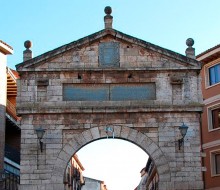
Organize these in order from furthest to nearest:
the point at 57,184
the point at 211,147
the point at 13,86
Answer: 1. the point at 13,86
2. the point at 211,147
3. the point at 57,184

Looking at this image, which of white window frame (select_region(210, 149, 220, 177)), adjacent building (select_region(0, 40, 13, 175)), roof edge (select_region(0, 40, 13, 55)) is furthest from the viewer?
roof edge (select_region(0, 40, 13, 55))

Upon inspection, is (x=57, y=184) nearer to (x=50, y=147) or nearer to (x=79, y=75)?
(x=50, y=147)

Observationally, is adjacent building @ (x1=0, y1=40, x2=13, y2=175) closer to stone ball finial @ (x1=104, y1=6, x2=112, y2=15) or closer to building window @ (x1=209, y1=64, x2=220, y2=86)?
stone ball finial @ (x1=104, y1=6, x2=112, y2=15)

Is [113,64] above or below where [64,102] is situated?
above

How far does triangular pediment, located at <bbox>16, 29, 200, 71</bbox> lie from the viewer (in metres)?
22.0

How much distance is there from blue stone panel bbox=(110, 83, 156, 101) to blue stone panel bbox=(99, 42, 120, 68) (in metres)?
1.00

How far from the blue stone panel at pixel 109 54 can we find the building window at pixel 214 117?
385 inches

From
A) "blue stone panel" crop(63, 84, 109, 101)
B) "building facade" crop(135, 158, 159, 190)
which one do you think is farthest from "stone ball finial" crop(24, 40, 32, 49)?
"building facade" crop(135, 158, 159, 190)

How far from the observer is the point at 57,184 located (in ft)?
68.5

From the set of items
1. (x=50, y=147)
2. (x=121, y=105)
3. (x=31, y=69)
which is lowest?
(x=50, y=147)

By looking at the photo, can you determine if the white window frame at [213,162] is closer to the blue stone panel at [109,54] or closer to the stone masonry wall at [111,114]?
the stone masonry wall at [111,114]

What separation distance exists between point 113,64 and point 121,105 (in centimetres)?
183

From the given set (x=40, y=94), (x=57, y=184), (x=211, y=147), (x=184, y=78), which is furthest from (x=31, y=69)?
(x=211, y=147)

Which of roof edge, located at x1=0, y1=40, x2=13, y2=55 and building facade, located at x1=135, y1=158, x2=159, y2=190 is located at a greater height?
roof edge, located at x1=0, y1=40, x2=13, y2=55
